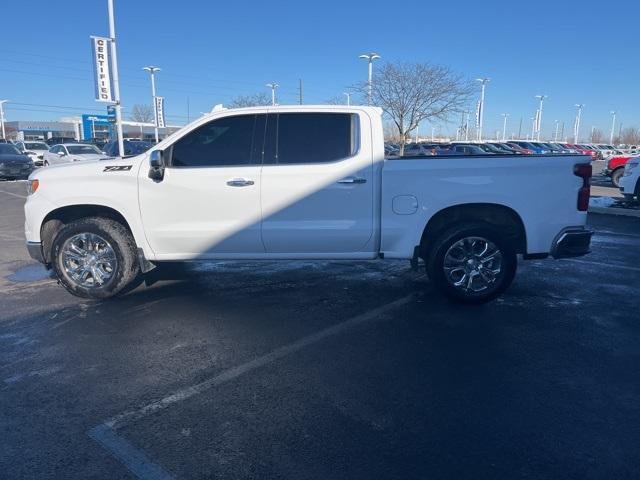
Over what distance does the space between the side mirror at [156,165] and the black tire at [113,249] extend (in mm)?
735

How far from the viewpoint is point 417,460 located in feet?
9.35

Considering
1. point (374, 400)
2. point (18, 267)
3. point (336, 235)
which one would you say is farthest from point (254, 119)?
point (18, 267)

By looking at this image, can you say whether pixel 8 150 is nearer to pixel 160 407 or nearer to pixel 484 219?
pixel 484 219

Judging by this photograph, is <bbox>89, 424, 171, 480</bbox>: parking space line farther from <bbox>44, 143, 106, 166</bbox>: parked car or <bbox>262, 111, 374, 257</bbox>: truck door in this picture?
<bbox>44, 143, 106, 166</bbox>: parked car

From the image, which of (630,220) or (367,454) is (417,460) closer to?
(367,454)

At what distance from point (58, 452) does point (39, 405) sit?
0.67 meters

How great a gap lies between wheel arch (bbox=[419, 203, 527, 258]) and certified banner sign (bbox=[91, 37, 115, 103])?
20563 mm

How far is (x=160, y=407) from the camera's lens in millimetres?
3418

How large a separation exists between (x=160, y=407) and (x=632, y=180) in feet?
44.2

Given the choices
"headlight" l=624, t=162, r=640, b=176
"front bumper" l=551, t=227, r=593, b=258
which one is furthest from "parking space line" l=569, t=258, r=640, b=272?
"headlight" l=624, t=162, r=640, b=176

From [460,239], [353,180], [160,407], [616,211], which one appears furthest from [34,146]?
[160,407]

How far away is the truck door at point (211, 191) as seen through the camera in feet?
17.4

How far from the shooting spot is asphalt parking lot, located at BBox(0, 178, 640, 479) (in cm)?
287

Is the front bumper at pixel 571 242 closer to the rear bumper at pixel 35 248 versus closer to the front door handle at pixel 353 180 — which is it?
the front door handle at pixel 353 180
